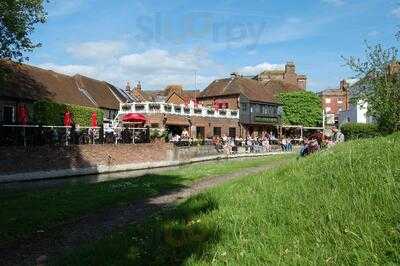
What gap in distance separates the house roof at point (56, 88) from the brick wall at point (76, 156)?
10.4 meters

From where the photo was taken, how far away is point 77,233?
11.9 m

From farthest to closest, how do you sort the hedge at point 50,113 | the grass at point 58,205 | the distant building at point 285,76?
the distant building at point 285,76 < the hedge at point 50,113 < the grass at point 58,205

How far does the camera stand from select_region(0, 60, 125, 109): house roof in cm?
5066

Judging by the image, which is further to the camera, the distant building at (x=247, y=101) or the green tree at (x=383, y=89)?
the distant building at (x=247, y=101)

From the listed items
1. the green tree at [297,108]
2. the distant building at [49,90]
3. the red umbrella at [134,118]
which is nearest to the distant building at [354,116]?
the green tree at [297,108]

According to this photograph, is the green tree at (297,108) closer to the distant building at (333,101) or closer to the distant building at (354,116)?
the distant building at (354,116)

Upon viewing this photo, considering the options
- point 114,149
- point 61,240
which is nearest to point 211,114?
point 114,149

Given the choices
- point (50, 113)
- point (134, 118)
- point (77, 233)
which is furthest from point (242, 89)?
point (77, 233)

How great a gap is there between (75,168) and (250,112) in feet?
176

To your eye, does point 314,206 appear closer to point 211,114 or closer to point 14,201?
point 14,201

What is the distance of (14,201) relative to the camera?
56.9ft

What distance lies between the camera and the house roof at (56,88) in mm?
50656

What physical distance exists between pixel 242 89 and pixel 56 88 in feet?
112

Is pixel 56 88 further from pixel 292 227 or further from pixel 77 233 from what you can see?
pixel 292 227
